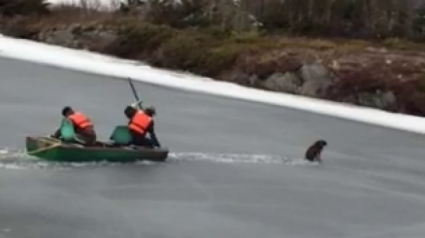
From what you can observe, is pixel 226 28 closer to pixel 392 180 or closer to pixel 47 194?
pixel 392 180

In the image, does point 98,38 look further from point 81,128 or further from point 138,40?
point 81,128

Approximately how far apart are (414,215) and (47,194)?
6.16 metres

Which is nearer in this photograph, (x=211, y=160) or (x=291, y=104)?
(x=211, y=160)

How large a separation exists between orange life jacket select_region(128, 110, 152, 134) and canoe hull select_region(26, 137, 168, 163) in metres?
0.38

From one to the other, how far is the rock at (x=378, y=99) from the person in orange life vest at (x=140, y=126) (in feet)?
59.0

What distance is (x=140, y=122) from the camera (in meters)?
20.5

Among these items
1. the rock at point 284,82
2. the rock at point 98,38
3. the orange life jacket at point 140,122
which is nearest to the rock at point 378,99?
the rock at point 284,82

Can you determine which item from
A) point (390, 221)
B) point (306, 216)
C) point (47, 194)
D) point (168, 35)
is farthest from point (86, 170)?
point (168, 35)

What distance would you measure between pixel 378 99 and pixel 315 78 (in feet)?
9.04

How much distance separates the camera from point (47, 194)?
55.1 ft

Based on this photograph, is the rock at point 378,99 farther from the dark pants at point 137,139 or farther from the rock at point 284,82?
the dark pants at point 137,139

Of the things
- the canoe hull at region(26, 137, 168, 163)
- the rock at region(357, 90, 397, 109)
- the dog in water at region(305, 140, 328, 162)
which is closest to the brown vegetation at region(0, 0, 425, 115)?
the rock at region(357, 90, 397, 109)

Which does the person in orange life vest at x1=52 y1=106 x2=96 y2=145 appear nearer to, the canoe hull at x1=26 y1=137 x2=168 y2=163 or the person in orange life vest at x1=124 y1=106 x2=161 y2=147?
the canoe hull at x1=26 y1=137 x2=168 y2=163

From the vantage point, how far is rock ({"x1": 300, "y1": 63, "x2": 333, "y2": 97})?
38906 mm
